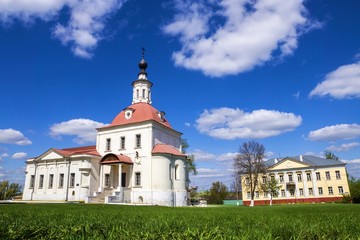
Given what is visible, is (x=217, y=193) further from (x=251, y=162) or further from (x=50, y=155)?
(x=50, y=155)

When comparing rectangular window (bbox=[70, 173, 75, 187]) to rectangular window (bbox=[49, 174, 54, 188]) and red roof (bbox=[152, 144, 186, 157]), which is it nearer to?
rectangular window (bbox=[49, 174, 54, 188])

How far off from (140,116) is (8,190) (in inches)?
1506

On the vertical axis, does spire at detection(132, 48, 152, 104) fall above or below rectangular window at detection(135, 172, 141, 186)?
above

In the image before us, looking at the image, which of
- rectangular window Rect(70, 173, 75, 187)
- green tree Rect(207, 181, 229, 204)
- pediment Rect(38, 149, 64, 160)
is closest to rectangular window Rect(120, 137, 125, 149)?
rectangular window Rect(70, 173, 75, 187)

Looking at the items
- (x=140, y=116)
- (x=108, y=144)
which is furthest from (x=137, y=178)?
(x=140, y=116)

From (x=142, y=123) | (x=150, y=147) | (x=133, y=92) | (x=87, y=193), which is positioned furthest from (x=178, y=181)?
(x=133, y=92)

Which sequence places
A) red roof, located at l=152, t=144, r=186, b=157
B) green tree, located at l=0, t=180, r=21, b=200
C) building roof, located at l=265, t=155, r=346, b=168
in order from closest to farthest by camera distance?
red roof, located at l=152, t=144, r=186, b=157 → green tree, located at l=0, t=180, r=21, b=200 → building roof, located at l=265, t=155, r=346, b=168

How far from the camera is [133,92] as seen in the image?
1722 inches

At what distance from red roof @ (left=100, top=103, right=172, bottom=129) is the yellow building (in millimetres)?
28971

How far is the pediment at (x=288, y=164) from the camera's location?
194 feet

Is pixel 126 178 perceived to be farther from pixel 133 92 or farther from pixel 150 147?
pixel 133 92

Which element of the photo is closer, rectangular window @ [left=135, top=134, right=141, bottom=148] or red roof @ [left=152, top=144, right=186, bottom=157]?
red roof @ [left=152, top=144, right=186, bottom=157]

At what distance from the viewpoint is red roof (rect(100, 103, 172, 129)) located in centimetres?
3709

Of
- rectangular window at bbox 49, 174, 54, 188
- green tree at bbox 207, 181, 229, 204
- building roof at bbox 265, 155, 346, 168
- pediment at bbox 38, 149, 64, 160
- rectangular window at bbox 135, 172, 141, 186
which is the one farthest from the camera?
green tree at bbox 207, 181, 229, 204
